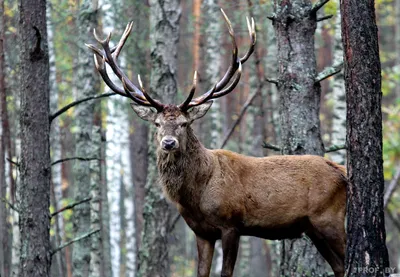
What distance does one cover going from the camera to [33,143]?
8.82m

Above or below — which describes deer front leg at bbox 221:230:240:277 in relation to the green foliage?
below

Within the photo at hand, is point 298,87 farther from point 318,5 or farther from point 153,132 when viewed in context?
point 153,132

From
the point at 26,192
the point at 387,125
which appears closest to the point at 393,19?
the point at 387,125

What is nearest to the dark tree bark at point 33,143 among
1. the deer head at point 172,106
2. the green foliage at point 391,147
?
the deer head at point 172,106

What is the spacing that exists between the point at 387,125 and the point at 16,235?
10.5m

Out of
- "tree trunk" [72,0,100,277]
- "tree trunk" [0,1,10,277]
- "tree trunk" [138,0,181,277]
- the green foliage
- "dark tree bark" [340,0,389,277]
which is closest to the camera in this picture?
"dark tree bark" [340,0,389,277]

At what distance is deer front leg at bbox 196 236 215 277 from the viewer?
9148 mm

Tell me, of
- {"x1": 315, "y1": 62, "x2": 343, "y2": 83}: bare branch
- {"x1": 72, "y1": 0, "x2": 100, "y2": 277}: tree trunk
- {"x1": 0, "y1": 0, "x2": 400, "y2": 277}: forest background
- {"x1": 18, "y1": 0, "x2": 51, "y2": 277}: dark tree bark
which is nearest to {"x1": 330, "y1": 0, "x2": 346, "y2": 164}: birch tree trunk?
{"x1": 0, "y1": 0, "x2": 400, "y2": 277}: forest background

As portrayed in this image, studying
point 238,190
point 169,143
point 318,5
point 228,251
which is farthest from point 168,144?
point 318,5

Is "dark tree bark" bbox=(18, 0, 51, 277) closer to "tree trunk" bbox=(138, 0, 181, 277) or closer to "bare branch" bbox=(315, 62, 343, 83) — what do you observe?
"bare branch" bbox=(315, 62, 343, 83)

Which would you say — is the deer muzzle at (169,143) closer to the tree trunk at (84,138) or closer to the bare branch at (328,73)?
the bare branch at (328,73)

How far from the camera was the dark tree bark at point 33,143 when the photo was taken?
880 cm

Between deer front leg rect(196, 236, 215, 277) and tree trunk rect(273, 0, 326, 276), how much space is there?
1260 millimetres

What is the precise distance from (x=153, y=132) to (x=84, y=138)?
9.16ft
